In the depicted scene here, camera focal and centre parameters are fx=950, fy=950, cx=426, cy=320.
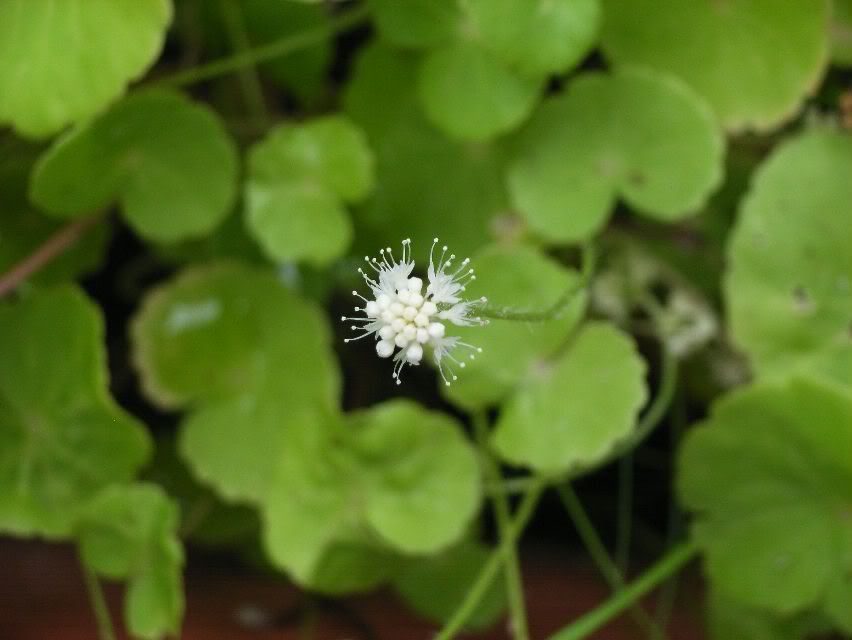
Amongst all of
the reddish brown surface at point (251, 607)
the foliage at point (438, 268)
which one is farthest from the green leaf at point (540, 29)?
the reddish brown surface at point (251, 607)

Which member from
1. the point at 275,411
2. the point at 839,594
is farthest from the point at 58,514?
the point at 839,594

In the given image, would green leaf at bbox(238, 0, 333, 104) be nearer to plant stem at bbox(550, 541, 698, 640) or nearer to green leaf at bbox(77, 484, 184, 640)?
green leaf at bbox(77, 484, 184, 640)

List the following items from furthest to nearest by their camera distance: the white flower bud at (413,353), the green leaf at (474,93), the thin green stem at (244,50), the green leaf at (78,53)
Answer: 1. the thin green stem at (244,50)
2. the green leaf at (474,93)
3. the green leaf at (78,53)
4. the white flower bud at (413,353)

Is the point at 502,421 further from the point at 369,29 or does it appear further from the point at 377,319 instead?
the point at 369,29

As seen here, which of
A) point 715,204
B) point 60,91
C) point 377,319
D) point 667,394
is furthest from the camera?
point 715,204

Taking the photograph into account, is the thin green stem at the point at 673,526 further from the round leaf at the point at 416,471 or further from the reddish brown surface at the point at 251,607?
the round leaf at the point at 416,471
